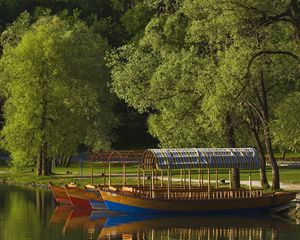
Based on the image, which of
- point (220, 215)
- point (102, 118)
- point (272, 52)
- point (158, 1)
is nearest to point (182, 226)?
point (220, 215)

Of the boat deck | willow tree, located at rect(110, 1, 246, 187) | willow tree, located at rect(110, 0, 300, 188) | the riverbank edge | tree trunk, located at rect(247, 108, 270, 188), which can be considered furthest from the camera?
tree trunk, located at rect(247, 108, 270, 188)

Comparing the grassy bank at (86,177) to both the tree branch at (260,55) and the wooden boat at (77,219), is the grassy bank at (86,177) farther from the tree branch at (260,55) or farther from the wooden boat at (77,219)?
the tree branch at (260,55)

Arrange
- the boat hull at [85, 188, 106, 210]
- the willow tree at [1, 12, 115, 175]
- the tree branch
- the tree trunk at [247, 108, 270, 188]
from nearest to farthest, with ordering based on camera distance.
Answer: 1. the tree branch
2. the boat hull at [85, 188, 106, 210]
3. the tree trunk at [247, 108, 270, 188]
4. the willow tree at [1, 12, 115, 175]

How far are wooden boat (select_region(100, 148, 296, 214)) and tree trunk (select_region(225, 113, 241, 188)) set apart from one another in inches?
248

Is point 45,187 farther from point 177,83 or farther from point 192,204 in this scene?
point 192,204

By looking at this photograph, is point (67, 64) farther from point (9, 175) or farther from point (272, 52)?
point (272, 52)

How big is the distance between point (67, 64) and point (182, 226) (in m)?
42.5

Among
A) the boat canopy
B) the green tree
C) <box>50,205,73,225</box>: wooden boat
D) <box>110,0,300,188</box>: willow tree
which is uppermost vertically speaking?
<box>110,0,300,188</box>: willow tree

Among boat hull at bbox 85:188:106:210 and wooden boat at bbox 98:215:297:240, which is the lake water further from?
boat hull at bbox 85:188:106:210

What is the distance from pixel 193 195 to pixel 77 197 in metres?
9.22

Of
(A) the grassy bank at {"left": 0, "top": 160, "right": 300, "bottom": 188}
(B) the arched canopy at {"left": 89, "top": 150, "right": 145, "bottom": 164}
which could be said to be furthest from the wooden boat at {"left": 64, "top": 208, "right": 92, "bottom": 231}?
(A) the grassy bank at {"left": 0, "top": 160, "right": 300, "bottom": 188}

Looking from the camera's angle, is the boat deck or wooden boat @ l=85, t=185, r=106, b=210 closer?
the boat deck

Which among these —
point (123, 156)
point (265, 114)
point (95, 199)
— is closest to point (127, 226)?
point (95, 199)

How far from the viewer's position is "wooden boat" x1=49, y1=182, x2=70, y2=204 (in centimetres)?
6270
